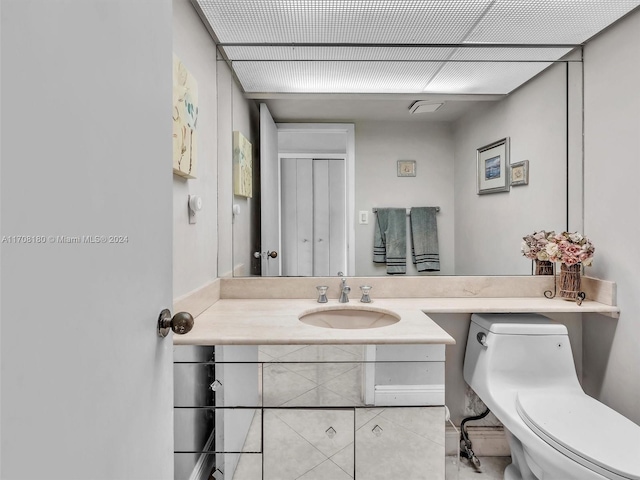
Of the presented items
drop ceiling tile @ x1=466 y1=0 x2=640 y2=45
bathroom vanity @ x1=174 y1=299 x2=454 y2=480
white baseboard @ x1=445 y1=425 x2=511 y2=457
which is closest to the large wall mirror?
drop ceiling tile @ x1=466 y1=0 x2=640 y2=45

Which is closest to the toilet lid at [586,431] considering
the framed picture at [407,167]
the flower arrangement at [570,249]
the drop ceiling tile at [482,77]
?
the flower arrangement at [570,249]

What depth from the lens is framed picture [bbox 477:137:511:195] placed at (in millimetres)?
1781

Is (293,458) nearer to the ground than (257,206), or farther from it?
nearer to the ground

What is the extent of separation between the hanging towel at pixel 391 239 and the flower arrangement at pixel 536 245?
592mm

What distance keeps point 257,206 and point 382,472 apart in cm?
126

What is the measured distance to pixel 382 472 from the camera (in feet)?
3.86

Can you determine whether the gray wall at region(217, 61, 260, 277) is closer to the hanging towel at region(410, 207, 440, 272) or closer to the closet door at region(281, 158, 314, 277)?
the closet door at region(281, 158, 314, 277)

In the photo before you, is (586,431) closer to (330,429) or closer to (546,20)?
(330,429)

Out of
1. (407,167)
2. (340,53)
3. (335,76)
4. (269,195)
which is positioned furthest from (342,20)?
(269,195)

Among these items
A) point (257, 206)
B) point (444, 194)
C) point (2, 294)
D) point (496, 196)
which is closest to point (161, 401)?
point (2, 294)

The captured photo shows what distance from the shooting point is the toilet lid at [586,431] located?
1051mm

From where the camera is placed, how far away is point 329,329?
125cm

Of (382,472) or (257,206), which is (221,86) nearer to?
(257,206)

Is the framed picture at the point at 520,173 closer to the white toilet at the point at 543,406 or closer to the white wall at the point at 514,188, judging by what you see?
the white wall at the point at 514,188
